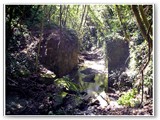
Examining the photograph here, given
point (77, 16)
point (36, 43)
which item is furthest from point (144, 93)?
point (36, 43)

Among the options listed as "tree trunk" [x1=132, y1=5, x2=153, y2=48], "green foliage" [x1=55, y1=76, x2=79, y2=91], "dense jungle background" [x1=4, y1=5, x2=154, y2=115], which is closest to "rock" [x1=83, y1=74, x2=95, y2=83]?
"dense jungle background" [x1=4, y1=5, x2=154, y2=115]

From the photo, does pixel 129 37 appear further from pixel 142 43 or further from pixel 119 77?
pixel 119 77

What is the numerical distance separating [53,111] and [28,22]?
880 mm

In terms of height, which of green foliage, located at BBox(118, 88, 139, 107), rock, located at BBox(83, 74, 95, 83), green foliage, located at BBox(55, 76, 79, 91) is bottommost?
green foliage, located at BBox(118, 88, 139, 107)

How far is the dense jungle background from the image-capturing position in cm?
184

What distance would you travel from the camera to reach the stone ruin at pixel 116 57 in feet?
6.01

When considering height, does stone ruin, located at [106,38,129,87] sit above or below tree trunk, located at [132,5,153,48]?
below

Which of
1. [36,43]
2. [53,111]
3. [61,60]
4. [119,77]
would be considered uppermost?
[36,43]

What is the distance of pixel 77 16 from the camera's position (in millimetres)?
1819

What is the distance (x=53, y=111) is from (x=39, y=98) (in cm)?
18

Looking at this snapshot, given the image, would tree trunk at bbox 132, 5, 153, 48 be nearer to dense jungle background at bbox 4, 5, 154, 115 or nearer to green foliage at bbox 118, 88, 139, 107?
dense jungle background at bbox 4, 5, 154, 115

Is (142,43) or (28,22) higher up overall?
(28,22)

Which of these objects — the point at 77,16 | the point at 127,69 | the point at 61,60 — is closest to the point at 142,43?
the point at 127,69

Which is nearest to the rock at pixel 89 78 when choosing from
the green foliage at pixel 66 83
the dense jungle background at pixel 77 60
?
the dense jungle background at pixel 77 60
